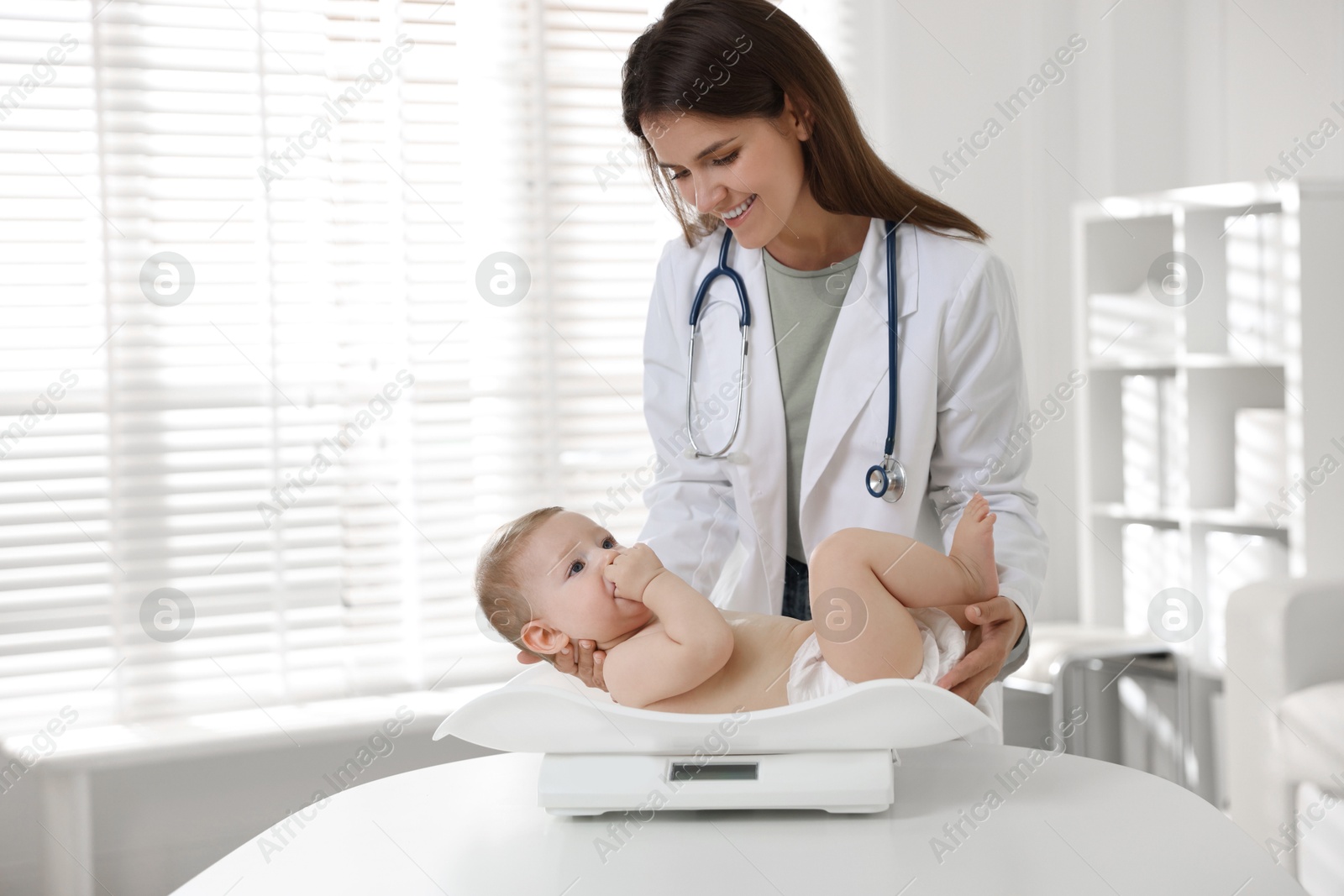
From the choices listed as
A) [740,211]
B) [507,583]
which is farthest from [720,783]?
[740,211]

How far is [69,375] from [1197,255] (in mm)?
2786

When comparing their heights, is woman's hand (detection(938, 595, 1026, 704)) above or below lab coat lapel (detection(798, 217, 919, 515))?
below

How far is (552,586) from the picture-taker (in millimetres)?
1235

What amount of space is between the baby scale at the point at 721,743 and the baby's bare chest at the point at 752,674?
18 cm

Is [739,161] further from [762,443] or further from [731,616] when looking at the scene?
[731,616]

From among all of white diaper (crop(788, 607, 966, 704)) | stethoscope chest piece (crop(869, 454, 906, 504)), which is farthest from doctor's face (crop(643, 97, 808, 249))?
white diaper (crop(788, 607, 966, 704))

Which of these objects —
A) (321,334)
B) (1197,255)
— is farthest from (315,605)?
(1197,255)

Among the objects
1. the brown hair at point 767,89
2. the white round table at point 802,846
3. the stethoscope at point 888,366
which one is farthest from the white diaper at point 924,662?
the brown hair at point 767,89

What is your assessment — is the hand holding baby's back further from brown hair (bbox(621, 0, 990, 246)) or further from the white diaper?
brown hair (bbox(621, 0, 990, 246))

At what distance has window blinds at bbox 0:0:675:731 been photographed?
2461 millimetres

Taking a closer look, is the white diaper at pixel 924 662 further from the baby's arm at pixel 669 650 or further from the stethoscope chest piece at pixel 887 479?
the stethoscope chest piece at pixel 887 479

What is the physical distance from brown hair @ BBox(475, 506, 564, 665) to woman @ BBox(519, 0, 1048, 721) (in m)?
0.05

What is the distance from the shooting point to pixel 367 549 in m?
2.74

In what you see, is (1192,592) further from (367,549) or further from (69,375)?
(69,375)
